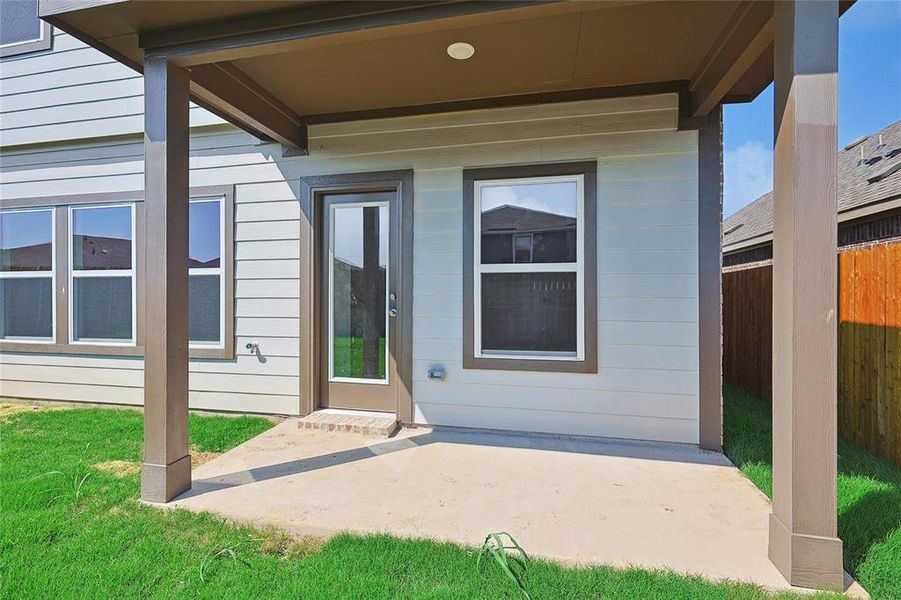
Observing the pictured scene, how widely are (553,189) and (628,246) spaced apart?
2.44 feet

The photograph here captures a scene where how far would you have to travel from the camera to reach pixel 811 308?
6.00ft

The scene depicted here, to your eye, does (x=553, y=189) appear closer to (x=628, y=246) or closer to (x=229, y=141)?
(x=628, y=246)

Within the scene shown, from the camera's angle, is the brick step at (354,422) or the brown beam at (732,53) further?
the brick step at (354,422)

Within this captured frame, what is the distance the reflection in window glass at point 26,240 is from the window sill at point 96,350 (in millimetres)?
821

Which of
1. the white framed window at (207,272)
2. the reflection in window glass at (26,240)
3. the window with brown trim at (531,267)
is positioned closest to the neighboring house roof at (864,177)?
the window with brown trim at (531,267)

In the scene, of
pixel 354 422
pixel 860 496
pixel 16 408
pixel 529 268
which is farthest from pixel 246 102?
pixel 860 496

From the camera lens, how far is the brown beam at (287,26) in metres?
2.20

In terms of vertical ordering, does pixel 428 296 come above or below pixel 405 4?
below

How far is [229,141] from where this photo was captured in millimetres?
4227

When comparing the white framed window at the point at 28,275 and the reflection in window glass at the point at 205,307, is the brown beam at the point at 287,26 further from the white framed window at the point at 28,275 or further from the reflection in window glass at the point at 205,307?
the white framed window at the point at 28,275

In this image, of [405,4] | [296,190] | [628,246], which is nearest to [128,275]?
[296,190]

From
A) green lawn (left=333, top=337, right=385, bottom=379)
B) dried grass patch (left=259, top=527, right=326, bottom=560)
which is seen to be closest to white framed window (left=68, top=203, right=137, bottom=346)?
green lawn (left=333, top=337, right=385, bottom=379)

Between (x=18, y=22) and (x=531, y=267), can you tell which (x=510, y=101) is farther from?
(x=18, y=22)

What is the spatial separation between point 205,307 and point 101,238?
4.63 feet
